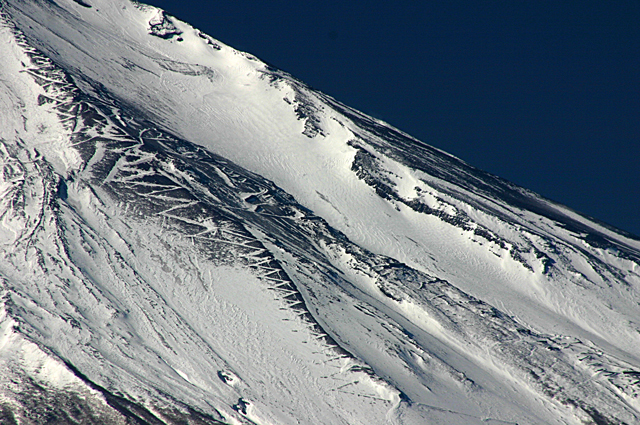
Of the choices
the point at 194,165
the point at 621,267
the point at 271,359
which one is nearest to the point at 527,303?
the point at 621,267

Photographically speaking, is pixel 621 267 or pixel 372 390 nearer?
pixel 372 390

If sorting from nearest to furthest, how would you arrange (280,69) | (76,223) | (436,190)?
(76,223), (436,190), (280,69)

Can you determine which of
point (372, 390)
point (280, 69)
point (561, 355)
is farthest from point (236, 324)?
point (280, 69)

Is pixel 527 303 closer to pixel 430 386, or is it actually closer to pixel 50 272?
pixel 430 386

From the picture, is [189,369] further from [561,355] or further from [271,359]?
[561,355]

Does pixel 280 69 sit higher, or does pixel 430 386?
pixel 280 69

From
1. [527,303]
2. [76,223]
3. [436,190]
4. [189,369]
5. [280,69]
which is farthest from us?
[280,69]

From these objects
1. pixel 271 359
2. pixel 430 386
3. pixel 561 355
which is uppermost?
pixel 561 355
